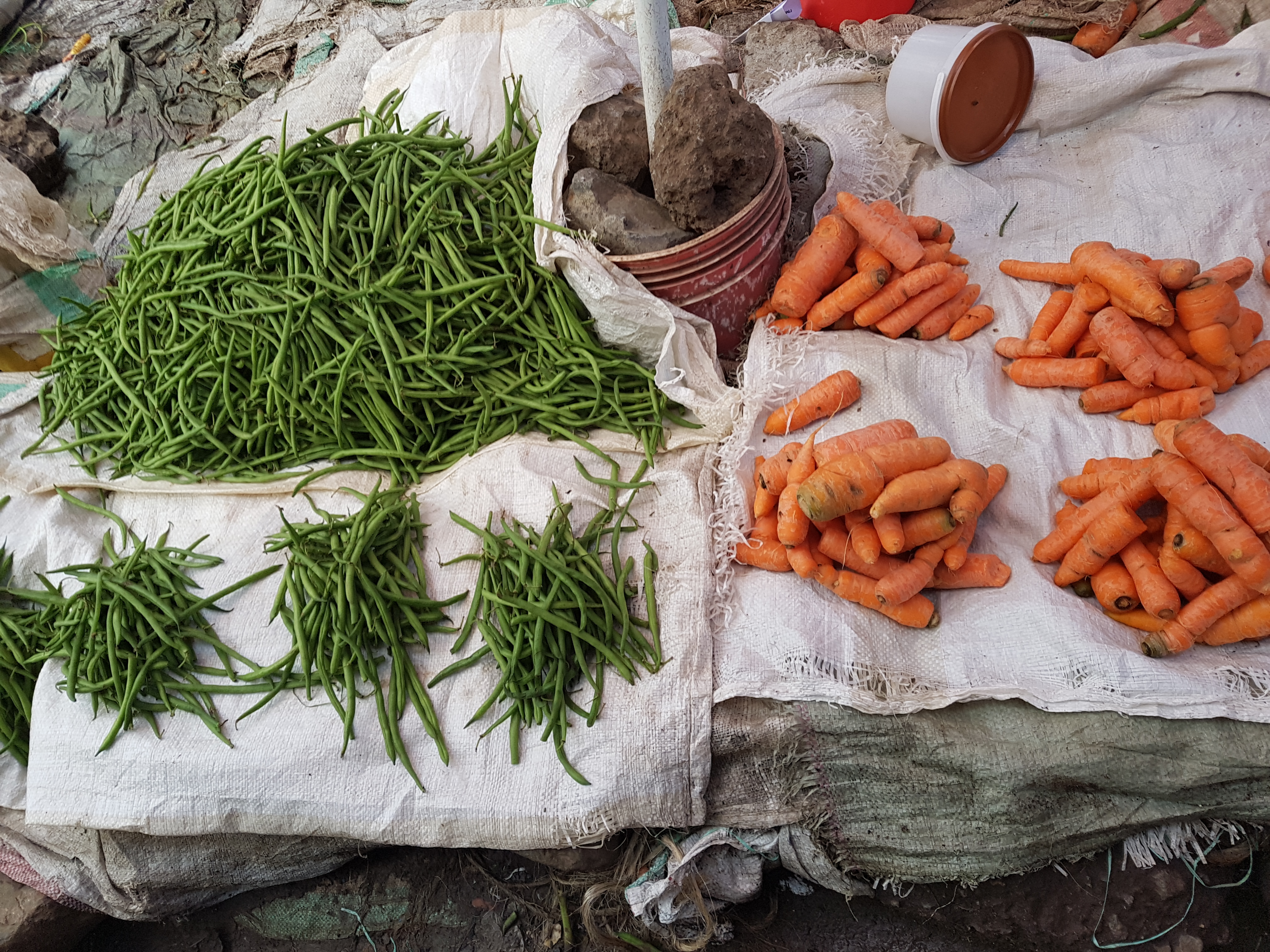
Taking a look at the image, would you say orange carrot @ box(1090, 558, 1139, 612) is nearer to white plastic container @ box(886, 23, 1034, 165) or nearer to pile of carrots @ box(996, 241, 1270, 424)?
pile of carrots @ box(996, 241, 1270, 424)

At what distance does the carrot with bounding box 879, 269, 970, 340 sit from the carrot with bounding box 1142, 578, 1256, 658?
3.63ft

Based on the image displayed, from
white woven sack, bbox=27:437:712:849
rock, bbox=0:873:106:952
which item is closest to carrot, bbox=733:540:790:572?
white woven sack, bbox=27:437:712:849

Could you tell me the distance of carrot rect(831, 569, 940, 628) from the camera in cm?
199

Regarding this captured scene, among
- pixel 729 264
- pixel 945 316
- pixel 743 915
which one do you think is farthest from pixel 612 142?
pixel 743 915

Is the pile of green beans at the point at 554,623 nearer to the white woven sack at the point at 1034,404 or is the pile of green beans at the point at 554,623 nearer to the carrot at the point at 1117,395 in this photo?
the white woven sack at the point at 1034,404

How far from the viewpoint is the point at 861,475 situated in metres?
1.96

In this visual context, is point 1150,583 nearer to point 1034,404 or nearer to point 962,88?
point 1034,404

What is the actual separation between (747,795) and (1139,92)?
2.92 metres

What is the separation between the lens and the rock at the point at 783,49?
3.44 metres

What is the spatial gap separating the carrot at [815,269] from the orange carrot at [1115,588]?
118 centimetres

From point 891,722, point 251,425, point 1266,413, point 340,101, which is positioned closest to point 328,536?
point 251,425

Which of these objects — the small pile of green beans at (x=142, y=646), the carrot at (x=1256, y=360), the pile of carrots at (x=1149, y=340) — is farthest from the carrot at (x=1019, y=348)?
the small pile of green beans at (x=142, y=646)

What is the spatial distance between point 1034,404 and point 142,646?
2665mm

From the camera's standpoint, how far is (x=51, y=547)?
93.0 inches
